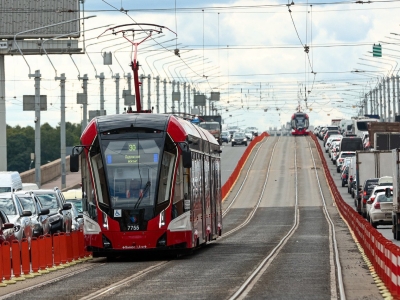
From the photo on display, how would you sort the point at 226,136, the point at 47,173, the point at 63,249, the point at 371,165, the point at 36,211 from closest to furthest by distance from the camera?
1. the point at 63,249
2. the point at 36,211
3. the point at 371,165
4. the point at 47,173
5. the point at 226,136

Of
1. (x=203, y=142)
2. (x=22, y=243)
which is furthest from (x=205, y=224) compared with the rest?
(x=22, y=243)

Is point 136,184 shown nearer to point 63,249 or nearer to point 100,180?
point 100,180

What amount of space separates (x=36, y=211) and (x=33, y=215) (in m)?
0.89

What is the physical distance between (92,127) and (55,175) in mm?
63389

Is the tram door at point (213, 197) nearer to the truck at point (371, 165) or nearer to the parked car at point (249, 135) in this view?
the truck at point (371, 165)

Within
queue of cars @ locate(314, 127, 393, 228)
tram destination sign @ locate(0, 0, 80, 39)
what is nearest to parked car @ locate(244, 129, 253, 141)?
queue of cars @ locate(314, 127, 393, 228)

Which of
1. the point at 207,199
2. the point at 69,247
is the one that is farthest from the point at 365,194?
the point at 69,247

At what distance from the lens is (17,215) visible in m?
27.7

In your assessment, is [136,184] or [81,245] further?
[81,245]

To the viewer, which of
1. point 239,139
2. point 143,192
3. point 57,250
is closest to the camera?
point 143,192

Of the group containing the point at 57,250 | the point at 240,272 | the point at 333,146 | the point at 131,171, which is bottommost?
the point at 240,272

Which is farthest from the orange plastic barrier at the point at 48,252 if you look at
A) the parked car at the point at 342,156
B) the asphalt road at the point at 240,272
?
the parked car at the point at 342,156

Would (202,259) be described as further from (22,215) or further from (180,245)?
(22,215)

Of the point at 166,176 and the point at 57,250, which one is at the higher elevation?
the point at 166,176
